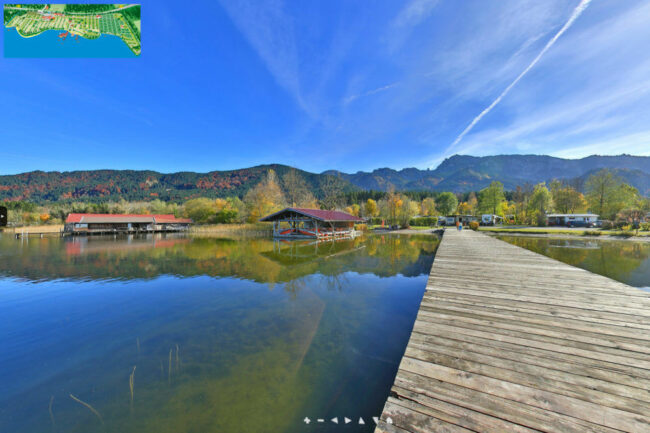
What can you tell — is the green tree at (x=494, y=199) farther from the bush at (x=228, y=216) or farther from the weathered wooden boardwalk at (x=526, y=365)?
the weathered wooden boardwalk at (x=526, y=365)

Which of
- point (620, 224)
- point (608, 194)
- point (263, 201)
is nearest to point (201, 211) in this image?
point (263, 201)

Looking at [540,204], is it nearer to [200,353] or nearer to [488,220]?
[488,220]

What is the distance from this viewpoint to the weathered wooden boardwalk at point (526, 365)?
1.72 m

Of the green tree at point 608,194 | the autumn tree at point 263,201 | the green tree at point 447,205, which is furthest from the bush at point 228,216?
the green tree at point 608,194

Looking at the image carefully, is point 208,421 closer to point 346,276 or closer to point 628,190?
point 346,276

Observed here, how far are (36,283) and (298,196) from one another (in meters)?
39.2

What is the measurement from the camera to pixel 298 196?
47250mm

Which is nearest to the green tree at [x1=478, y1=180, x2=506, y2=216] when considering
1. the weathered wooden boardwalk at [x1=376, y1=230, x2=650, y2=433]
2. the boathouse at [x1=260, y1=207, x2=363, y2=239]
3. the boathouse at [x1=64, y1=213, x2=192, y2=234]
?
the boathouse at [x1=260, y1=207, x2=363, y2=239]

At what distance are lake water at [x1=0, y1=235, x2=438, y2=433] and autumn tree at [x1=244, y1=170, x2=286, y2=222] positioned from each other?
114 ft

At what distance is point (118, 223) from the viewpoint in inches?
1813

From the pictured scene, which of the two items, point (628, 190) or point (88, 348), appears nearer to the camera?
point (88, 348)

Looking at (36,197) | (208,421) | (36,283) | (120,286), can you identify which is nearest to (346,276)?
(208,421)

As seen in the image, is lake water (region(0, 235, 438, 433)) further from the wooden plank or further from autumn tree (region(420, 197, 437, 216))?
autumn tree (region(420, 197, 437, 216))

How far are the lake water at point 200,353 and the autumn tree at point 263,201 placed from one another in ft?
114
